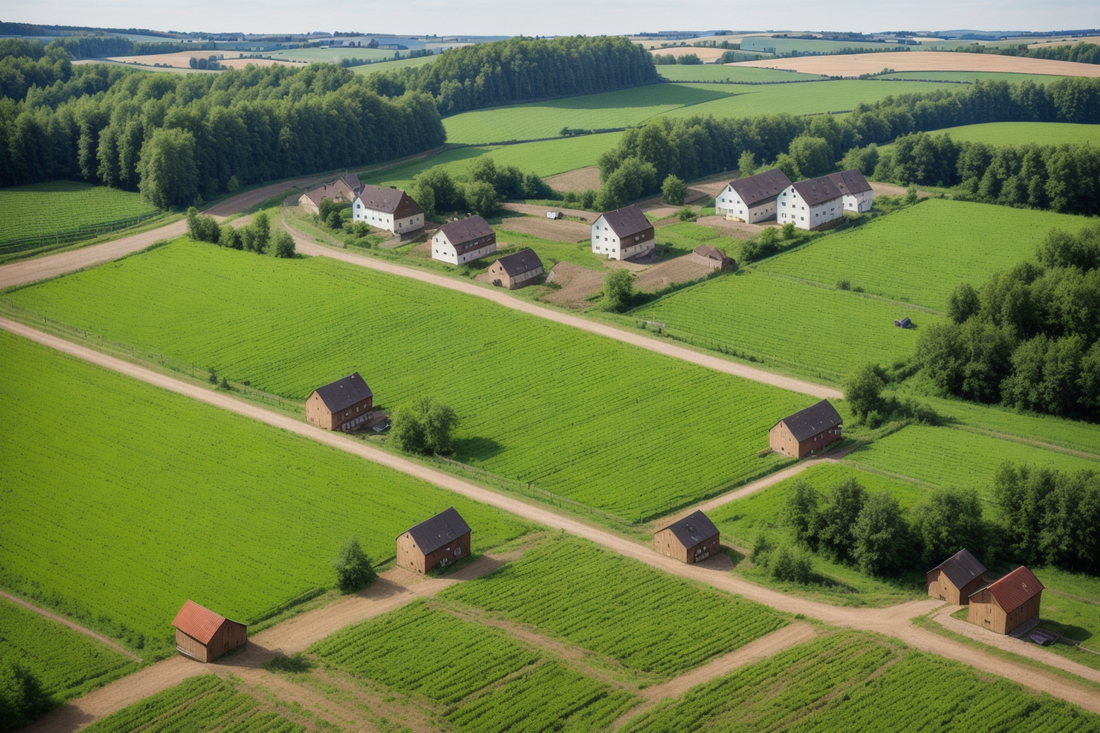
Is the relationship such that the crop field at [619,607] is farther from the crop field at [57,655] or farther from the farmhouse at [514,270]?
the farmhouse at [514,270]

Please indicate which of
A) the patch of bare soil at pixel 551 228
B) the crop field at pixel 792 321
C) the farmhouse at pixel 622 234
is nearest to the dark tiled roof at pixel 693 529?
the crop field at pixel 792 321

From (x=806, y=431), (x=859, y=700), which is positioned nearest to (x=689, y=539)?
(x=859, y=700)

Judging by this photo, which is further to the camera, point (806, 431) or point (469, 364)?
point (469, 364)

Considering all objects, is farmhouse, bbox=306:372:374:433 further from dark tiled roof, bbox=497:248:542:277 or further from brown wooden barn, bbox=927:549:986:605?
brown wooden barn, bbox=927:549:986:605

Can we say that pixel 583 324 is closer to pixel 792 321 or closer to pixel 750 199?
pixel 792 321

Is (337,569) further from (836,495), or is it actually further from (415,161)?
(415,161)

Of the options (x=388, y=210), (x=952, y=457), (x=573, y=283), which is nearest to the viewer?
(x=952, y=457)

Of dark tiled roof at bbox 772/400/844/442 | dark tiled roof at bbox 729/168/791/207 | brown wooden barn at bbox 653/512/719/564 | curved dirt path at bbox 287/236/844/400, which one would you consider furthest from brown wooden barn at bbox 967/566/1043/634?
dark tiled roof at bbox 729/168/791/207
